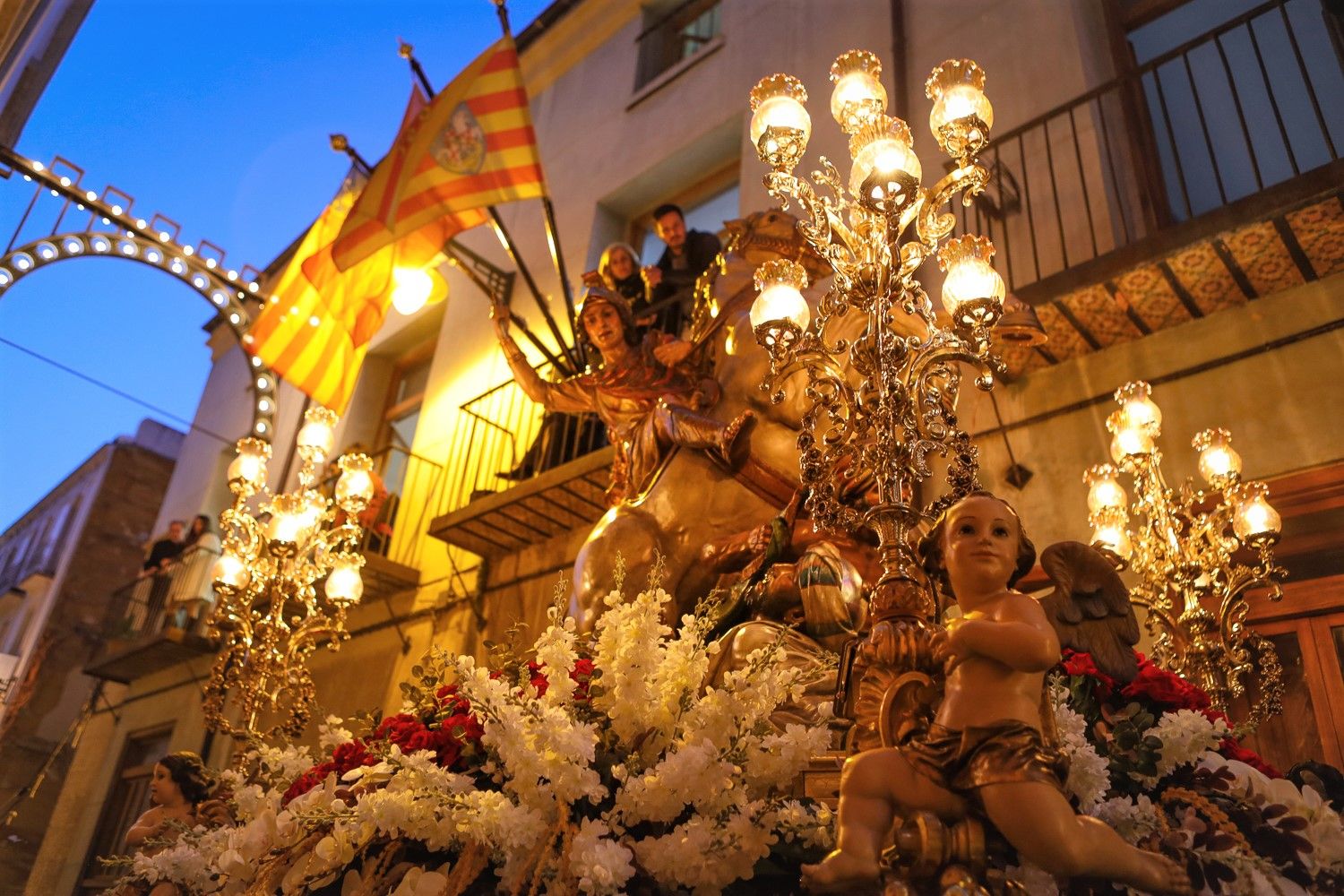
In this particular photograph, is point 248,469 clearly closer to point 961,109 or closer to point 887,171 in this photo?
point 887,171

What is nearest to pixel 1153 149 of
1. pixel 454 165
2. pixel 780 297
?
pixel 780 297

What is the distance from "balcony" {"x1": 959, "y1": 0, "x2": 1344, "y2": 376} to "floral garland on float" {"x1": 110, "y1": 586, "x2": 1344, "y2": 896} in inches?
123

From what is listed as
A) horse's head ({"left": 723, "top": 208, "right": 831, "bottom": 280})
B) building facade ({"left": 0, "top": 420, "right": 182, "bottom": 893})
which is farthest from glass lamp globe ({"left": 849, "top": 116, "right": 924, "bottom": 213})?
building facade ({"left": 0, "top": 420, "right": 182, "bottom": 893})

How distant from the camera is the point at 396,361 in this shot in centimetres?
1240

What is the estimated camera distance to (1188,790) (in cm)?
186

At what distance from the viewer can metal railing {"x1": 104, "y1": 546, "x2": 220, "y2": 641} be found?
1159 centimetres

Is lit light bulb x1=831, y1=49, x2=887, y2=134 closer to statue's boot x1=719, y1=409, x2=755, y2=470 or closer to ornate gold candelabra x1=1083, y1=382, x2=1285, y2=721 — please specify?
statue's boot x1=719, y1=409, x2=755, y2=470

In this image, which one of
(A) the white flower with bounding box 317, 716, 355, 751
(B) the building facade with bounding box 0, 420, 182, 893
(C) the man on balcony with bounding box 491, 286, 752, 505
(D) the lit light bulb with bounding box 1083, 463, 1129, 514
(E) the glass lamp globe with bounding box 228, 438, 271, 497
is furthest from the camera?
(B) the building facade with bounding box 0, 420, 182, 893

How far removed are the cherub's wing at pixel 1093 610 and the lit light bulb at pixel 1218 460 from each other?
2173 mm

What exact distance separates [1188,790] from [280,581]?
5319mm

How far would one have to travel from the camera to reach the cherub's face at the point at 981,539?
1784 millimetres

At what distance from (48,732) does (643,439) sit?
13.9 m

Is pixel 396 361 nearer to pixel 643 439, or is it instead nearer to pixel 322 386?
pixel 322 386

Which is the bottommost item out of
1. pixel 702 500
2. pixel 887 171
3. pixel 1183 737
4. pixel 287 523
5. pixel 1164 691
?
pixel 1183 737
